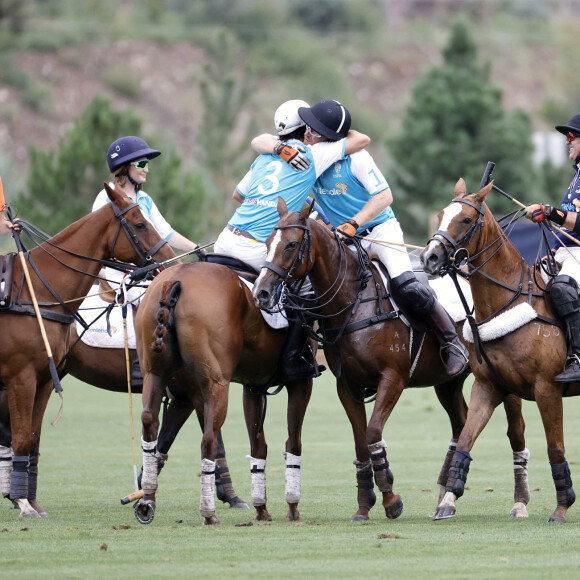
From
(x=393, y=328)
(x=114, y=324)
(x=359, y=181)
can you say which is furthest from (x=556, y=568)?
(x=114, y=324)

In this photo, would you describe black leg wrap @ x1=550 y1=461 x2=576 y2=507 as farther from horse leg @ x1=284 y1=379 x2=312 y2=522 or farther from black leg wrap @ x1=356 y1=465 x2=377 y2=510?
horse leg @ x1=284 y1=379 x2=312 y2=522

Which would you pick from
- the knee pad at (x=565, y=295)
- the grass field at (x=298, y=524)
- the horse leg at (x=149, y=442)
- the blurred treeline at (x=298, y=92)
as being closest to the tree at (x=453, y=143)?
the blurred treeline at (x=298, y=92)

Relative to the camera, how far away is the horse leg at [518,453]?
29.2ft

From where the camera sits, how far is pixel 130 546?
7180 millimetres

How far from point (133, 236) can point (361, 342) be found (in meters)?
1.92

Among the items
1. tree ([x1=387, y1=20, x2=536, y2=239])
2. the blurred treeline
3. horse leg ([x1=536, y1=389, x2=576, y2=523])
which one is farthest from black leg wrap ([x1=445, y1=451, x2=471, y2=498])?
tree ([x1=387, y1=20, x2=536, y2=239])

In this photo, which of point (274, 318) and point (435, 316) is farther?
point (435, 316)

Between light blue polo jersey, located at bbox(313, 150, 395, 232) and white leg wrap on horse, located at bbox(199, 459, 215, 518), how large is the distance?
2328mm

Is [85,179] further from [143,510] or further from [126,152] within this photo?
[143,510]

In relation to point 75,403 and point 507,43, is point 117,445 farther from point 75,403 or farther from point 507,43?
point 507,43

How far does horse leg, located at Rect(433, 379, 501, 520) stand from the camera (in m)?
8.22

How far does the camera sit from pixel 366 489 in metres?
8.72

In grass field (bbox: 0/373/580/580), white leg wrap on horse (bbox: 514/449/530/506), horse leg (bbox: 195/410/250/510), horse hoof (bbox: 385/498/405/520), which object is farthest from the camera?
horse leg (bbox: 195/410/250/510)

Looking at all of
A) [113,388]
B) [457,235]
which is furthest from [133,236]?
[457,235]
